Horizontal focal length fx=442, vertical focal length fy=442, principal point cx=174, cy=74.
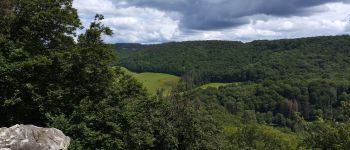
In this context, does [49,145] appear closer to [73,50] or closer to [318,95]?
[73,50]

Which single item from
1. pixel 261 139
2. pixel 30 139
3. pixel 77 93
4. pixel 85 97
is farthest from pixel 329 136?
pixel 261 139

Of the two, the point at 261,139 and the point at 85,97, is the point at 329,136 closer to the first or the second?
the point at 85,97

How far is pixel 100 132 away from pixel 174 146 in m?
6.63

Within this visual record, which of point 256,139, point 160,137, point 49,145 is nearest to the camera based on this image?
point 49,145

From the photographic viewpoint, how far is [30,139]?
22562 millimetres

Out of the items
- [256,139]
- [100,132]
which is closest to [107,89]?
[100,132]

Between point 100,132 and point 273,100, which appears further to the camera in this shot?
point 273,100

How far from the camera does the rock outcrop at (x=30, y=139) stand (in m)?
21.9

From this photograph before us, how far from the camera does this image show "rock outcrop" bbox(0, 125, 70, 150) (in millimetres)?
21875

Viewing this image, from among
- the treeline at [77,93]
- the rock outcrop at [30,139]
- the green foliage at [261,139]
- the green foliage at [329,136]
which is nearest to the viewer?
the rock outcrop at [30,139]

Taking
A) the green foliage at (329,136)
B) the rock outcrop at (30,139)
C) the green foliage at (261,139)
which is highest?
the rock outcrop at (30,139)

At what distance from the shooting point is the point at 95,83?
113ft

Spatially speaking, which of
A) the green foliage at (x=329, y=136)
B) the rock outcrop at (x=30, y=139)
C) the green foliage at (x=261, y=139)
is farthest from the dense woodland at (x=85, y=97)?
the green foliage at (x=261, y=139)

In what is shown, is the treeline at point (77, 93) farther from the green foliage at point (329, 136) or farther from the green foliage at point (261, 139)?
the green foliage at point (261, 139)
